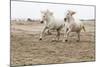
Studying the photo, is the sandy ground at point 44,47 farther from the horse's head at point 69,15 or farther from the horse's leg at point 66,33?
the horse's head at point 69,15

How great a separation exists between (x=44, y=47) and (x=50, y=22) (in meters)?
0.34

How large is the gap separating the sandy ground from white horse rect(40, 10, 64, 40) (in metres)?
0.06

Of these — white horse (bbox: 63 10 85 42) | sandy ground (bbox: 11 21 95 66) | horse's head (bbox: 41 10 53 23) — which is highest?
horse's head (bbox: 41 10 53 23)

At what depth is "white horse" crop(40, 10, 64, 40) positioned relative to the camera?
2887 mm

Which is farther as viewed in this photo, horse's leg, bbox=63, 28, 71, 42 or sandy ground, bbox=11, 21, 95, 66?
horse's leg, bbox=63, 28, 71, 42

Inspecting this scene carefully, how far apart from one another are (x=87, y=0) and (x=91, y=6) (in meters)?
0.11

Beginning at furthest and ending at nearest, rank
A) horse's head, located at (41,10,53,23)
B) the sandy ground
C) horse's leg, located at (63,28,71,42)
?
horse's leg, located at (63,28,71,42)
horse's head, located at (41,10,53,23)
the sandy ground

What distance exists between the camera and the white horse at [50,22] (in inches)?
114

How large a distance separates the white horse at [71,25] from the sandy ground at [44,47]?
0.22 ft

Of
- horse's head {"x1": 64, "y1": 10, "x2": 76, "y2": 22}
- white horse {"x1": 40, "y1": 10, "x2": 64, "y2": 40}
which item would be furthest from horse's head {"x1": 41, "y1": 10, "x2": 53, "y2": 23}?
horse's head {"x1": 64, "y1": 10, "x2": 76, "y2": 22}

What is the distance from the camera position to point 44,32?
9.48 feet

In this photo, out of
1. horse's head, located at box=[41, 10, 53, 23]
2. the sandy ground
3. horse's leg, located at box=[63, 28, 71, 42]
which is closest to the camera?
the sandy ground

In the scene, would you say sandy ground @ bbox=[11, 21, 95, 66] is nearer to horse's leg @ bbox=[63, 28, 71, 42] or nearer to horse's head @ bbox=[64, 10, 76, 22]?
horse's leg @ bbox=[63, 28, 71, 42]

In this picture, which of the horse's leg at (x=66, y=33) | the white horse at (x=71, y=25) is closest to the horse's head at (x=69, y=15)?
the white horse at (x=71, y=25)
